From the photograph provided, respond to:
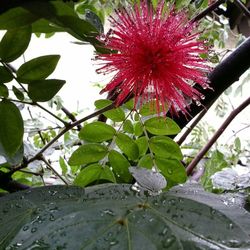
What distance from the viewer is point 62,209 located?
267 mm

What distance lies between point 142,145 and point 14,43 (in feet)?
0.77

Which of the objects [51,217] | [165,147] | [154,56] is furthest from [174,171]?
[51,217]

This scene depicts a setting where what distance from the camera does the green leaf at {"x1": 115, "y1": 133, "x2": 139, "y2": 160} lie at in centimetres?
50

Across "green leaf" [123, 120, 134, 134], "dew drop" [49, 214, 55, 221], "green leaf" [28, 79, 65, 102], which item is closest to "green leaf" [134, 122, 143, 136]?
"green leaf" [123, 120, 134, 134]

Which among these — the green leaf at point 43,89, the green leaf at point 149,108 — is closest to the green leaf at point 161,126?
the green leaf at point 149,108

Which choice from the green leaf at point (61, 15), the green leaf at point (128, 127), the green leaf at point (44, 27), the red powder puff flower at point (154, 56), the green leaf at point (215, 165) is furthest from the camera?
the green leaf at point (215, 165)

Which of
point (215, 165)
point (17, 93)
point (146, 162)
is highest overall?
point (17, 93)

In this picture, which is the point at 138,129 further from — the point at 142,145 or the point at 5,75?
the point at 5,75

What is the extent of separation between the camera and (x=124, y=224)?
0.24 m

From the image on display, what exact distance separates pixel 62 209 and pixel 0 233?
0.04 m

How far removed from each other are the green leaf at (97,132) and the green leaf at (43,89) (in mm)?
125

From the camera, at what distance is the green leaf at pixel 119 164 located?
0.49 m

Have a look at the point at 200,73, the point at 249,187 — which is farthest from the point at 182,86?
the point at 249,187

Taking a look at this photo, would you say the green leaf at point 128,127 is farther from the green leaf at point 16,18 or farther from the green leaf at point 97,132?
the green leaf at point 16,18
